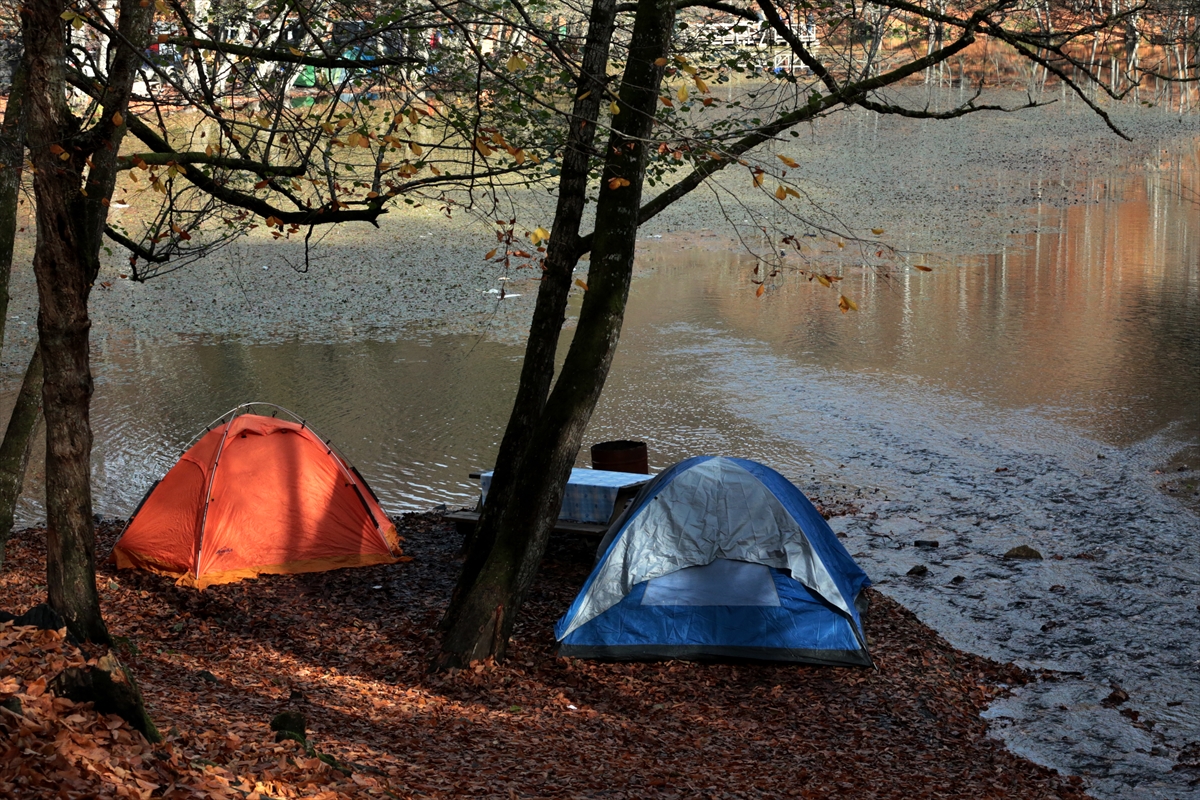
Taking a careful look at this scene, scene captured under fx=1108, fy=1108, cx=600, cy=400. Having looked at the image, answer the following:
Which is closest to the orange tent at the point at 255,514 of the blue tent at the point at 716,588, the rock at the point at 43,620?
the blue tent at the point at 716,588

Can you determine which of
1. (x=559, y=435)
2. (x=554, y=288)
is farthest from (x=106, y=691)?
(x=554, y=288)

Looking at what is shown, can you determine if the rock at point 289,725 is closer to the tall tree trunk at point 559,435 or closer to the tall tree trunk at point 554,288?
the tall tree trunk at point 559,435

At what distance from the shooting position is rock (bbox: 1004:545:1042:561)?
33.8 feet

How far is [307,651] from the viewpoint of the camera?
7953 millimetres

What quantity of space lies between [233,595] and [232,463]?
131 centimetres

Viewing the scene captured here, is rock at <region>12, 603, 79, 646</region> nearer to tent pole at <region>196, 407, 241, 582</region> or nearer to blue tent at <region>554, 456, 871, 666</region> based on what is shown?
blue tent at <region>554, 456, 871, 666</region>

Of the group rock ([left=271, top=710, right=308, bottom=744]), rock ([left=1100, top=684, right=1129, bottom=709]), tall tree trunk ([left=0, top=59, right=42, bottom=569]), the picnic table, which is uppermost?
tall tree trunk ([left=0, top=59, right=42, bottom=569])

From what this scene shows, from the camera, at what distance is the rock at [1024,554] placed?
10305 mm

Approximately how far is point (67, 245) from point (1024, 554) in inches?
333

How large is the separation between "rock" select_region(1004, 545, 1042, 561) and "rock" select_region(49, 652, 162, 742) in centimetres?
803

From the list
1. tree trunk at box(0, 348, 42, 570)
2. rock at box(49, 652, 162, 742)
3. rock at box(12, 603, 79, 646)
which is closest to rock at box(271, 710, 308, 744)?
rock at box(49, 652, 162, 742)

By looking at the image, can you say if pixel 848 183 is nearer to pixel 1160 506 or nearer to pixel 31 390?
pixel 1160 506

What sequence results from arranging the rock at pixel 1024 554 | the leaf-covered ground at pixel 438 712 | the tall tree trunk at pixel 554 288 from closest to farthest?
the leaf-covered ground at pixel 438 712
the tall tree trunk at pixel 554 288
the rock at pixel 1024 554

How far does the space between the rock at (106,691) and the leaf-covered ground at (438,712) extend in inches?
3.5
